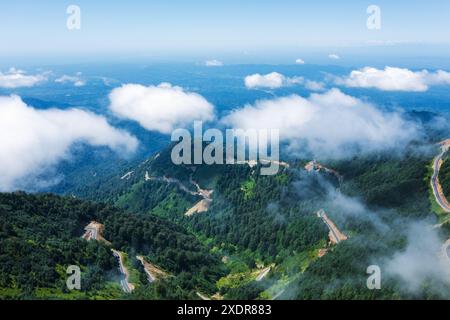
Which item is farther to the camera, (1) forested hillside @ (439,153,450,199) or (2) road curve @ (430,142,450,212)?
(1) forested hillside @ (439,153,450,199)

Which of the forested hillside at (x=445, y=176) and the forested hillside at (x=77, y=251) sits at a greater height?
the forested hillside at (x=445, y=176)

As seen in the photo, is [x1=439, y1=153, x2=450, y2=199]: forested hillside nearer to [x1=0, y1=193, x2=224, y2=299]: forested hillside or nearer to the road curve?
the road curve

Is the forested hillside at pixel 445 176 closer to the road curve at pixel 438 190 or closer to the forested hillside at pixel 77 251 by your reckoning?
the road curve at pixel 438 190

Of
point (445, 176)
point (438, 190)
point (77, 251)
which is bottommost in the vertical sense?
point (77, 251)

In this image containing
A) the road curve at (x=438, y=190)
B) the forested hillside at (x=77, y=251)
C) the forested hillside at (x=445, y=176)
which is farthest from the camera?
the forested hillside at (x=445, y=176)

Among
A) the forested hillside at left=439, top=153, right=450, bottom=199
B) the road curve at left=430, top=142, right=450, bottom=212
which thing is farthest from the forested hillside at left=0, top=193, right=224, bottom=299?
the forested hillside at left=439, top=153, right=450, bottom=199

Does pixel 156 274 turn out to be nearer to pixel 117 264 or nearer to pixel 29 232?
pixel 117 264

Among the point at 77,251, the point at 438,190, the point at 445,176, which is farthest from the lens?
the point at 445,176

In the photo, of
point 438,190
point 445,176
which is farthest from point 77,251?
point 445,176

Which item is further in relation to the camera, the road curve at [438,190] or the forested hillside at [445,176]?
the forested hillside at [445,176]

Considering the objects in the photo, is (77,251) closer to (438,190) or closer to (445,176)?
(438,190)

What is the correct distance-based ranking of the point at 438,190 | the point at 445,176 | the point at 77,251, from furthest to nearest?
1. the point at 445,176
2. the point at 438,190
3. the point at 77,251

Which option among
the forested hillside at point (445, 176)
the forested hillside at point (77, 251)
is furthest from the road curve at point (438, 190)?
the forested hillside at point (77, 251)
